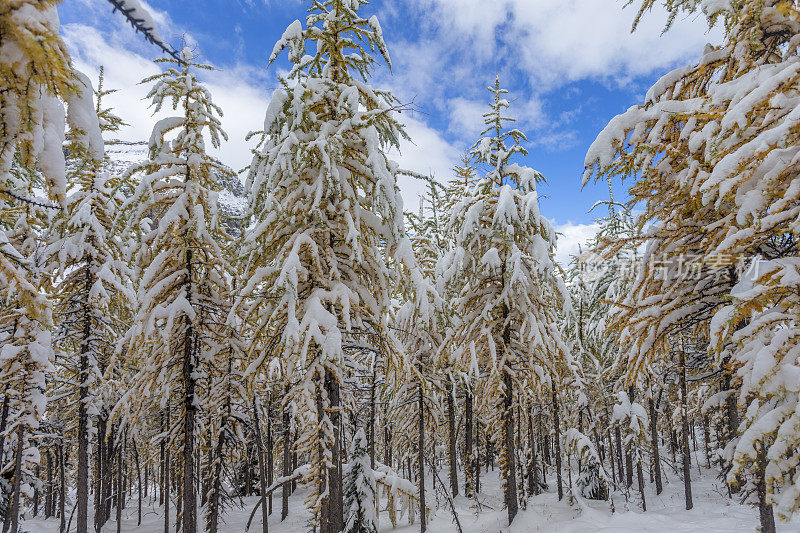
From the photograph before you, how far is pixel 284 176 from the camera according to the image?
705 centimetres

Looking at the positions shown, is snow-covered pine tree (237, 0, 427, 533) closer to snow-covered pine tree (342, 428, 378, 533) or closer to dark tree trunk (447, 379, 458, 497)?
snow-covered pine tree (342, 428, 378, 533)

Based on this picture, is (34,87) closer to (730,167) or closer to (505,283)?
(730,167)

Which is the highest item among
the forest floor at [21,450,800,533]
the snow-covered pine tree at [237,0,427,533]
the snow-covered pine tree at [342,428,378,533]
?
the snow-covered pine tree at [237,0,427,533]

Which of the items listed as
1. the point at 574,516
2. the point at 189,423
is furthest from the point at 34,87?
the point at 574,516

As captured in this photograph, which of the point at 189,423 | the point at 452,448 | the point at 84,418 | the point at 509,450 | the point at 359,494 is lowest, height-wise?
the point at 452,448

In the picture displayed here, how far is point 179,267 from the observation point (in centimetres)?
994

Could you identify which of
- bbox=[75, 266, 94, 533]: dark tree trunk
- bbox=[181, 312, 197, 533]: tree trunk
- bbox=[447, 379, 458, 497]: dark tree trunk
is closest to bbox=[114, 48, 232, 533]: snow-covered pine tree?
bbox=[181, 312, 197, 533]: tree trunk

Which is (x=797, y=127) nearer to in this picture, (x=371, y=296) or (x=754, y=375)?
(x=754, y=375)

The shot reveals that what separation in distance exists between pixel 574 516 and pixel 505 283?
8982 millimetres

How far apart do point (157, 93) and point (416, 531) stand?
1475 centimetres

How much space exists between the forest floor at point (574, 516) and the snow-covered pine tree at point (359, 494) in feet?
8.95

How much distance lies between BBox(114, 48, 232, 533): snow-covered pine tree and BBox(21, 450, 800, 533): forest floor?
6.15 meters

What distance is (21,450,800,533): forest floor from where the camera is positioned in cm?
1148

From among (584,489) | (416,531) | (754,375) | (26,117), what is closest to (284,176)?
(26,117)
